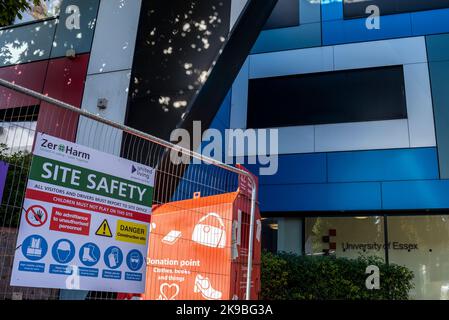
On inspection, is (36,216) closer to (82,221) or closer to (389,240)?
(82,221)

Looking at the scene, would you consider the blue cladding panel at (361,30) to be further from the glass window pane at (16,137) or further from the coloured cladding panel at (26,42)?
the glass window pane at (16,137)

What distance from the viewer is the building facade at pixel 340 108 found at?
10516mm

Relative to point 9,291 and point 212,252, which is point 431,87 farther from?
point 9,291

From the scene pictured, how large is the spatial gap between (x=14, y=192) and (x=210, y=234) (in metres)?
2.43

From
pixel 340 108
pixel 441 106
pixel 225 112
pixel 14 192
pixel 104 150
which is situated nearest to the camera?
pixel 14 192

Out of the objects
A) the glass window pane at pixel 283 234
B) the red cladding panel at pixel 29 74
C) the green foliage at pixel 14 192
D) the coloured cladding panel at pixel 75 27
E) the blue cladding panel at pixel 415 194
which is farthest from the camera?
the glass window pane at pixel 283 234

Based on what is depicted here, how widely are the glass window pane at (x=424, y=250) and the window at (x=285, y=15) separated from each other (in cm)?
616

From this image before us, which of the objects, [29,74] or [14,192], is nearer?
[14,192]

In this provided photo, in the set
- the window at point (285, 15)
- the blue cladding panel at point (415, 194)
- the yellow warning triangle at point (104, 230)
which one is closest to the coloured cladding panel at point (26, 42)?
the window at point (285, 15)

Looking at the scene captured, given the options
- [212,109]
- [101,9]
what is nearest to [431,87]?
[212,109]

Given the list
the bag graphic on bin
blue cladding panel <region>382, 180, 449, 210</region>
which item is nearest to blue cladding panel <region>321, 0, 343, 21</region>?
blue cladding panel <region>382, 180, 449, 210</region>

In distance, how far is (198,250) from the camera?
544cm

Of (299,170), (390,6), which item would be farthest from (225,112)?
(390,6)

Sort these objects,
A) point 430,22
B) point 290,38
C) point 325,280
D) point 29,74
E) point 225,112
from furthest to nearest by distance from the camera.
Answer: point 290,38, point 225,112, point 430,22, point 29,74, point 325,280
